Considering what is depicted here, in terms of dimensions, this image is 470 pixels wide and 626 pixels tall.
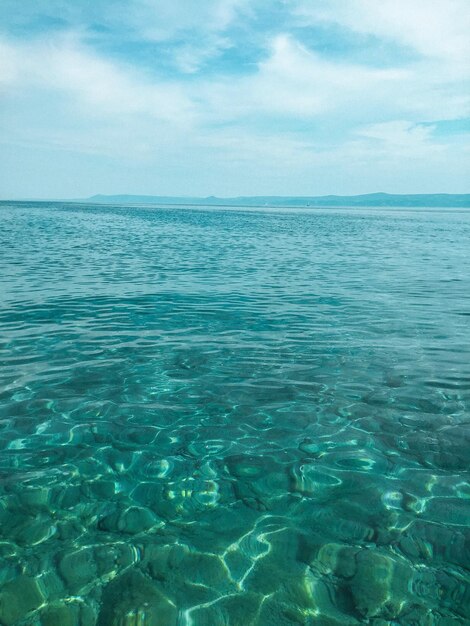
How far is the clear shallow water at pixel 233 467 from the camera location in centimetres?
526

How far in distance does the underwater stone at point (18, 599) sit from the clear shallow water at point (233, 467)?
2 centimetres

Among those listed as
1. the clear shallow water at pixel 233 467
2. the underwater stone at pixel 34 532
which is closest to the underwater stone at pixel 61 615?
the clear shallow water at pixel 233 467

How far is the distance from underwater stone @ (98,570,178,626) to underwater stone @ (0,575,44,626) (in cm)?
77

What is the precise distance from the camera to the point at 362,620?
4.95 metres

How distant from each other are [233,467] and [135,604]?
293 centimetres

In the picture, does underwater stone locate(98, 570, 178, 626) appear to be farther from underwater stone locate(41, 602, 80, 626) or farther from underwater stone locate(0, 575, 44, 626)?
underwater stone locate(0, 575, 44, 626)

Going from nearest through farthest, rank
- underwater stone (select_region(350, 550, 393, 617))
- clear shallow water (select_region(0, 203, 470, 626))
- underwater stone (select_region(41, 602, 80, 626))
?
underwater stone (select_region(41, 602, 80, 626)), underwater stone (select_region(350, 550, 393, 617)), clear shallow water (select_region(0, 203, 470, 626))

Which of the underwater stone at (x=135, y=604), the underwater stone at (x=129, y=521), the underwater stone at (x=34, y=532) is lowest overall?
the underwater stone at (x=135, y=604)

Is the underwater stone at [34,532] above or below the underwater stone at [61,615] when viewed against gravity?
above

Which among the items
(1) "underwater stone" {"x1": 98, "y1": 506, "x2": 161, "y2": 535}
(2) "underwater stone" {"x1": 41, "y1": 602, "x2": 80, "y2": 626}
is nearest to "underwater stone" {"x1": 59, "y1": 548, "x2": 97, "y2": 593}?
(2) "underwater stone" {"x1": 41, "y1": 602, "x2": 80, "y2": 626}

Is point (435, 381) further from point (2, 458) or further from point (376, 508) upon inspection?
point (2, 458)

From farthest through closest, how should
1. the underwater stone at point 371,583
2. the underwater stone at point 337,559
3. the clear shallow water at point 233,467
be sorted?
the underwater stone at point 337,559
the clear shallow water at point 233,467
the underwater stone at point 371,583

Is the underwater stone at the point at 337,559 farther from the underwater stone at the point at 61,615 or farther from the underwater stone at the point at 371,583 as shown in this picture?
the underwater stone at the point at 61,615

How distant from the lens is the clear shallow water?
5.26 metres
